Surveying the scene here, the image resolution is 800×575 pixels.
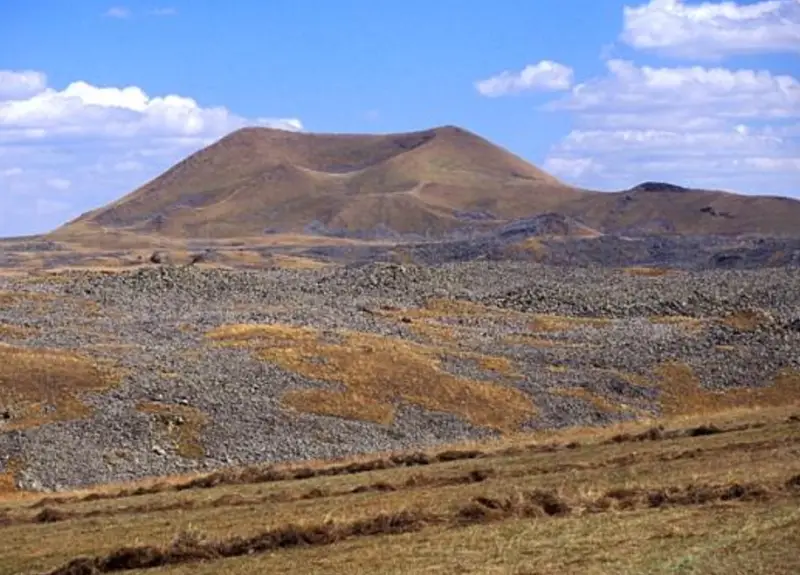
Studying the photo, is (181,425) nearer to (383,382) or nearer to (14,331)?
→ (383,382)

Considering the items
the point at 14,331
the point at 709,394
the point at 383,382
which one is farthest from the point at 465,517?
the point at 14,331

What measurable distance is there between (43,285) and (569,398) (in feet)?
138

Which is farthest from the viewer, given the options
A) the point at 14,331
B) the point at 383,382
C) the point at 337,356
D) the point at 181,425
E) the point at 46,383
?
the point at 14,331

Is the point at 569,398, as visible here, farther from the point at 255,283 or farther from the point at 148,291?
the point at 255,283

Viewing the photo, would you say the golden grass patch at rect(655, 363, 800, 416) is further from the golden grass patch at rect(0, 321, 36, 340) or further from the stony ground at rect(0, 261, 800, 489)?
the golden grass patch at rect(0, 321, 36, 340)

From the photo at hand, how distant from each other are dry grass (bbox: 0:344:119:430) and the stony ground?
151 millimetres

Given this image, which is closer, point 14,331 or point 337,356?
point 337,356

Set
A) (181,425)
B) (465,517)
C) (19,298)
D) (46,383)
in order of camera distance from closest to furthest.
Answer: (465,517) → (181,425) → (46,383) → (19,298)

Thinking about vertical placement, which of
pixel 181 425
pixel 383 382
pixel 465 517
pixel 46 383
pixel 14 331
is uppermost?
pixel 14 331

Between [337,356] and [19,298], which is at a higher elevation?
[19,298]

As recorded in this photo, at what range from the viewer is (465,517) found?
21406 mm

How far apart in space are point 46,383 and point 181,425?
5.28 meters

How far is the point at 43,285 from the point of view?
80125mm

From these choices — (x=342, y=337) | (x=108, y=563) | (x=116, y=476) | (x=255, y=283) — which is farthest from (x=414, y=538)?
(x=255, y=283)
